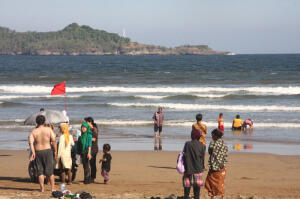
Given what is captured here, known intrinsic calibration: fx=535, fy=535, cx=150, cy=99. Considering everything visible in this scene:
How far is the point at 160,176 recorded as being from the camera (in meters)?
12.2

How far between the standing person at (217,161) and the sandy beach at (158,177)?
971mm

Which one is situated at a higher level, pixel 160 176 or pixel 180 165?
pixel 180 165

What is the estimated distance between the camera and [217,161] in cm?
896

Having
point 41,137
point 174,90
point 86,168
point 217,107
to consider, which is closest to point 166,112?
point 217,107

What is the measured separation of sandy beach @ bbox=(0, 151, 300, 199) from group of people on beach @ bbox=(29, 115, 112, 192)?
0.33 m

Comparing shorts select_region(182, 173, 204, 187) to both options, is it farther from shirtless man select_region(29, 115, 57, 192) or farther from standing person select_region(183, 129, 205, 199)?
shirtless man select_region(29, 115, 57, 192)

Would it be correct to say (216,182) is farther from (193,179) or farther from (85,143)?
(85,143)

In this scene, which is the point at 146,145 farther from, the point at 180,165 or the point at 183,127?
the point at 180,165

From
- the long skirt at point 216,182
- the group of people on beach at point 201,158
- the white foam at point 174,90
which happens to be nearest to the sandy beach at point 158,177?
the long skirt at point 216,182

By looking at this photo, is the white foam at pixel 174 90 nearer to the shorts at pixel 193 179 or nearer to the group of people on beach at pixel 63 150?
the group of people on beach at pixel 63 150

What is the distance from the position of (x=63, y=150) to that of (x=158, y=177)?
2.48 metres

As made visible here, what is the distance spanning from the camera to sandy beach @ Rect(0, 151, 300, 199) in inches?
404

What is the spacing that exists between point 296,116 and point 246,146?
971 cm

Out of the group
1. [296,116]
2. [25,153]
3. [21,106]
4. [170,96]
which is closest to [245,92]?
[170,96]
